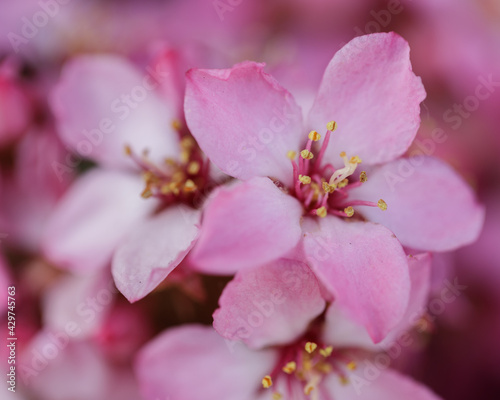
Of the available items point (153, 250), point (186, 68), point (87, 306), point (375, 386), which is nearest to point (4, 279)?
point (87, 306)

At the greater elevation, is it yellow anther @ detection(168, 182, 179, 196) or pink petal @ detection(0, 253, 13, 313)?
yellow anther @ detection(168, 182, 179, 196)

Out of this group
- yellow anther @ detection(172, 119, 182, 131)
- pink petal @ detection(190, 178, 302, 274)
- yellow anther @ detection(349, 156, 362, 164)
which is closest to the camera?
pink petal @ detection(190, 178, 302, 274)

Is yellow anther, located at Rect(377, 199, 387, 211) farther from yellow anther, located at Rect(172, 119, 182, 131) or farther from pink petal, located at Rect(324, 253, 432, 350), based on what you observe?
yellow anther, located at Rect(172, 119, 182, 131)

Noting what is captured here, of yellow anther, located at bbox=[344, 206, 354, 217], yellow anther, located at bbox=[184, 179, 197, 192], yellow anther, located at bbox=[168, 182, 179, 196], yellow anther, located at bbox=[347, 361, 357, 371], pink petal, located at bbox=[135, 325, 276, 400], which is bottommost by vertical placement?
pink petal, located at bbox=[135, 325, 276, 400]

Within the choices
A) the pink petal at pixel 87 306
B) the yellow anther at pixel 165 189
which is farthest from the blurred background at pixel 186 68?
the yellow anther at pixel 165 189

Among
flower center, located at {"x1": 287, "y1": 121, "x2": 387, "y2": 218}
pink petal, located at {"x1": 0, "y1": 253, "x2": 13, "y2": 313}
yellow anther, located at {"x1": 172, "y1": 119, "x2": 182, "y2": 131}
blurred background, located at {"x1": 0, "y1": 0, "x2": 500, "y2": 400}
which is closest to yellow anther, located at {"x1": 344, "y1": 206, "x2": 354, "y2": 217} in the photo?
flower center, located at {"x1": 287, "y1": 121, "x2": 387, "y2": 218}

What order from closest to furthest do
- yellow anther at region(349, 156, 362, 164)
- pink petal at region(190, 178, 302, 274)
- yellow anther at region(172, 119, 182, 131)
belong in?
1. pink petal at region(190, 178, 302, 274)
2. yellow anther at region(349, 156, 362, 164)
3. yellow anther at region(172, 119, 182, 131)

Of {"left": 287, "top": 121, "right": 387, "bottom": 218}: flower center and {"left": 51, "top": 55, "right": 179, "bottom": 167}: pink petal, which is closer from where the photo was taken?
{"left": 287, "top": 121, "right": 387, "bottom": 218}: flower center

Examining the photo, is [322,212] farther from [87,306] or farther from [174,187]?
[87,306]
